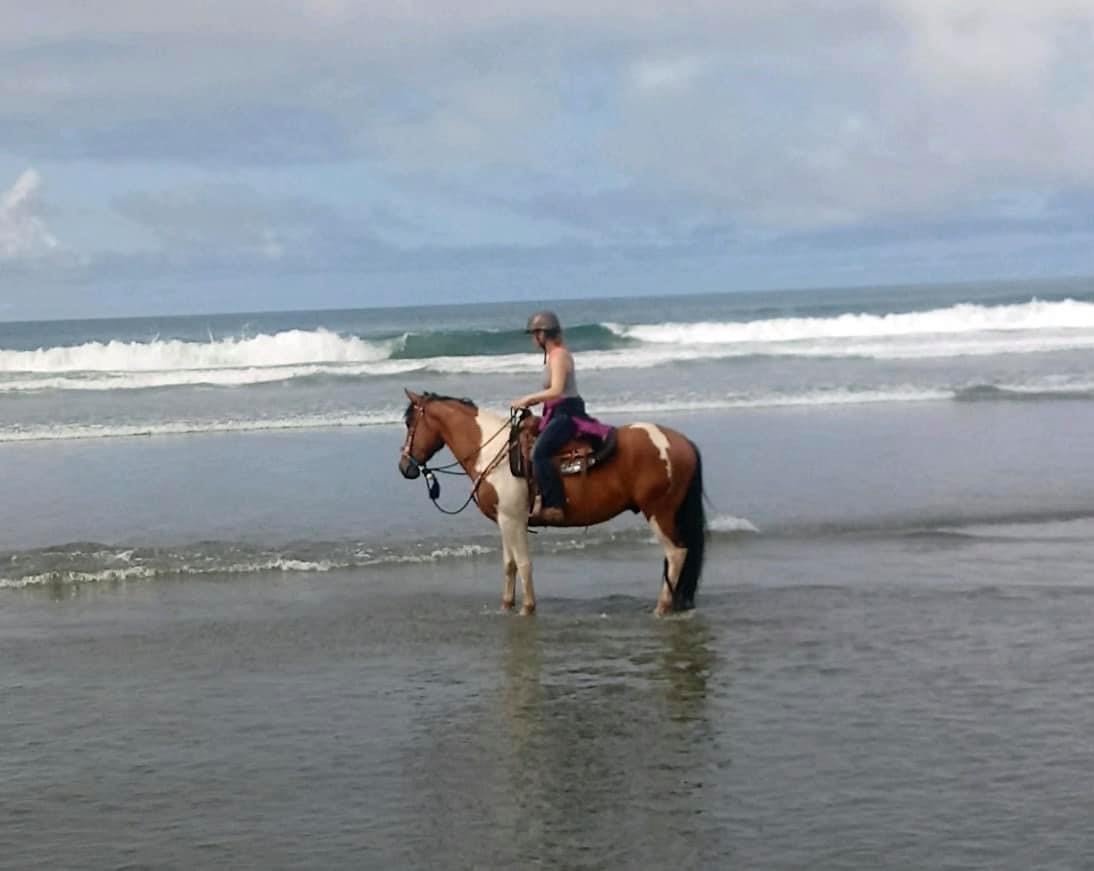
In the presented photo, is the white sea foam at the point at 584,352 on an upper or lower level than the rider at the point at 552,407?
upper

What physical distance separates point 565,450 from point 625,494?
523 millimetres

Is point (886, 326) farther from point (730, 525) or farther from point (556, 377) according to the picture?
point (556, 377)

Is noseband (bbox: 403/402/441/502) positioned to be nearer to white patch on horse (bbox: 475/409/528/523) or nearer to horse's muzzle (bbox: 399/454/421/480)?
horse's muzzle (bbox: 399/454/421/480)

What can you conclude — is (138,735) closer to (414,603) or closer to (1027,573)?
(414,603)

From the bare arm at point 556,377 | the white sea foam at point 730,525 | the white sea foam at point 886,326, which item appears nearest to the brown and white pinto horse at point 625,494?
the bare arm at point 556,377

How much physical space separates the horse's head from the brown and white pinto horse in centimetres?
33

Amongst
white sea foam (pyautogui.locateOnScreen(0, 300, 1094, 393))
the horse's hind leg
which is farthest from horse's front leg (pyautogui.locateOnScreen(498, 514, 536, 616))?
white sea foam (pyautogui.locateOnScreen(0, 300, 1094, 393))

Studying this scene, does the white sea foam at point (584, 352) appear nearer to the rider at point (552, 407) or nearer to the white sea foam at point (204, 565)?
the white sea foam at point (204, 565)

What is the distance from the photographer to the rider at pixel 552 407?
32.8ft

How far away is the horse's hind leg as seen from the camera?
9.98m

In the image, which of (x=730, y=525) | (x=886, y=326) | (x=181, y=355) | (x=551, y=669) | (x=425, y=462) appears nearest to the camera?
(x=551, y=669)

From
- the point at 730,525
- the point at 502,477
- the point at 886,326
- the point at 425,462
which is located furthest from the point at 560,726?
the point at 886,326

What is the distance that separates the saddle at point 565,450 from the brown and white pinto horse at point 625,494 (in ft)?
0.20

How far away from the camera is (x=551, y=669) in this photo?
8.53 meters
